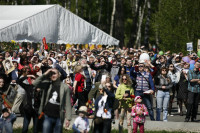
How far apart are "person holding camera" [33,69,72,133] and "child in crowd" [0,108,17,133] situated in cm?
105

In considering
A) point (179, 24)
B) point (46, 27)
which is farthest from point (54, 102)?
point (179, 24)

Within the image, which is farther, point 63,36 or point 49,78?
point 63,36

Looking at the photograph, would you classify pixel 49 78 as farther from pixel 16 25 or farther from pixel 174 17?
pixel 174 17

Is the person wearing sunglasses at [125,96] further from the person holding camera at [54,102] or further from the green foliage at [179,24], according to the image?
the green foliage at [179,24]

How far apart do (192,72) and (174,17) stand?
2067cm

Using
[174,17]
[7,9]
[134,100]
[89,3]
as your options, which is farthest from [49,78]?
[89,3]

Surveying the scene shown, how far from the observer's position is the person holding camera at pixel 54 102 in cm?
977

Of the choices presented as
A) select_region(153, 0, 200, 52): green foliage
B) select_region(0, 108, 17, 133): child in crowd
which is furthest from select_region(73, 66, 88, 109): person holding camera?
select_region(153, 0, 200, 52): green foliage

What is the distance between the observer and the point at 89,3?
74875mm

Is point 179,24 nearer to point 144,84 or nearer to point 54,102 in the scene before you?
point 144,84

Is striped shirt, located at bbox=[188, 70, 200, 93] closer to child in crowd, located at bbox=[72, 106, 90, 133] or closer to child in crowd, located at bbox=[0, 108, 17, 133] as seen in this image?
child in crowd, located at bbox=[72, 106, 90, 133]

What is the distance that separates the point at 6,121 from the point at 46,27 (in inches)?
536

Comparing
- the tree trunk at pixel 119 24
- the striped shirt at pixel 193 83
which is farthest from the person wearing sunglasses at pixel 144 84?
the tree trunk at pixel 119 24

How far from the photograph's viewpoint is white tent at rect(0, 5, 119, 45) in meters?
22.8
